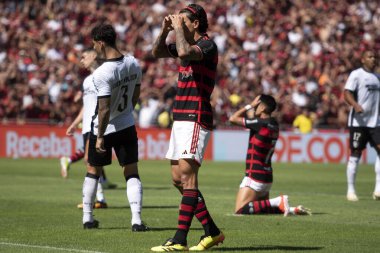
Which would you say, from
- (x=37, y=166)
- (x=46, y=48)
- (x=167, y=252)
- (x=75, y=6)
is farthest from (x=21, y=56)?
(x=167, y=252)

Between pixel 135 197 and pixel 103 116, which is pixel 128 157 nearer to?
pixel 135 197

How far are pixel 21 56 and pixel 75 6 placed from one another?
380 centimetres

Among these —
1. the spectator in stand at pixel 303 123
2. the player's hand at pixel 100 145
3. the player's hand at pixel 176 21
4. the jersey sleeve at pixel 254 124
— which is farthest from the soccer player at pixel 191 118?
the spectator in stand at pixel 303 123

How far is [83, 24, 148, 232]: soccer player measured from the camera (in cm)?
1147

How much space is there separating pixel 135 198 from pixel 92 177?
0.68 meters

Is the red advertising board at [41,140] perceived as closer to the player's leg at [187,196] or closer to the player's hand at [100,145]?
the player's hand at [100,145]

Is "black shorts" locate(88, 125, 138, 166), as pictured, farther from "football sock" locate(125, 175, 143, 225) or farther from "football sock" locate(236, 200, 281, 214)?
"football sock" locate(236, 200, 281, 214)

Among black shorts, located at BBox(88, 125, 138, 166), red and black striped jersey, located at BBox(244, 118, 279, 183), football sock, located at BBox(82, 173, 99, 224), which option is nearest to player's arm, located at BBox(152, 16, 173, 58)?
black shorts, located at BBox(88, 125, 138, 166)

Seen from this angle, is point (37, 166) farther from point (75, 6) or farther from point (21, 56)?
point (75, 6)

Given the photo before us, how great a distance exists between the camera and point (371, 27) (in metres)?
36.9

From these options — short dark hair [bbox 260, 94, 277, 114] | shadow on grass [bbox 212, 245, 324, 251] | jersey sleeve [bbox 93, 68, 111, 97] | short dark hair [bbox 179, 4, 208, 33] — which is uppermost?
short dark hair [bbox 179, 4, 208, 33]

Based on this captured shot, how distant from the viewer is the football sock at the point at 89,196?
11.8 metres

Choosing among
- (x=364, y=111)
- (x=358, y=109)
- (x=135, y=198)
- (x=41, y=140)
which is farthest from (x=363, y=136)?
(x=41, y=140)

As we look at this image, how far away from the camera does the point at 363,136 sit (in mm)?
17344
